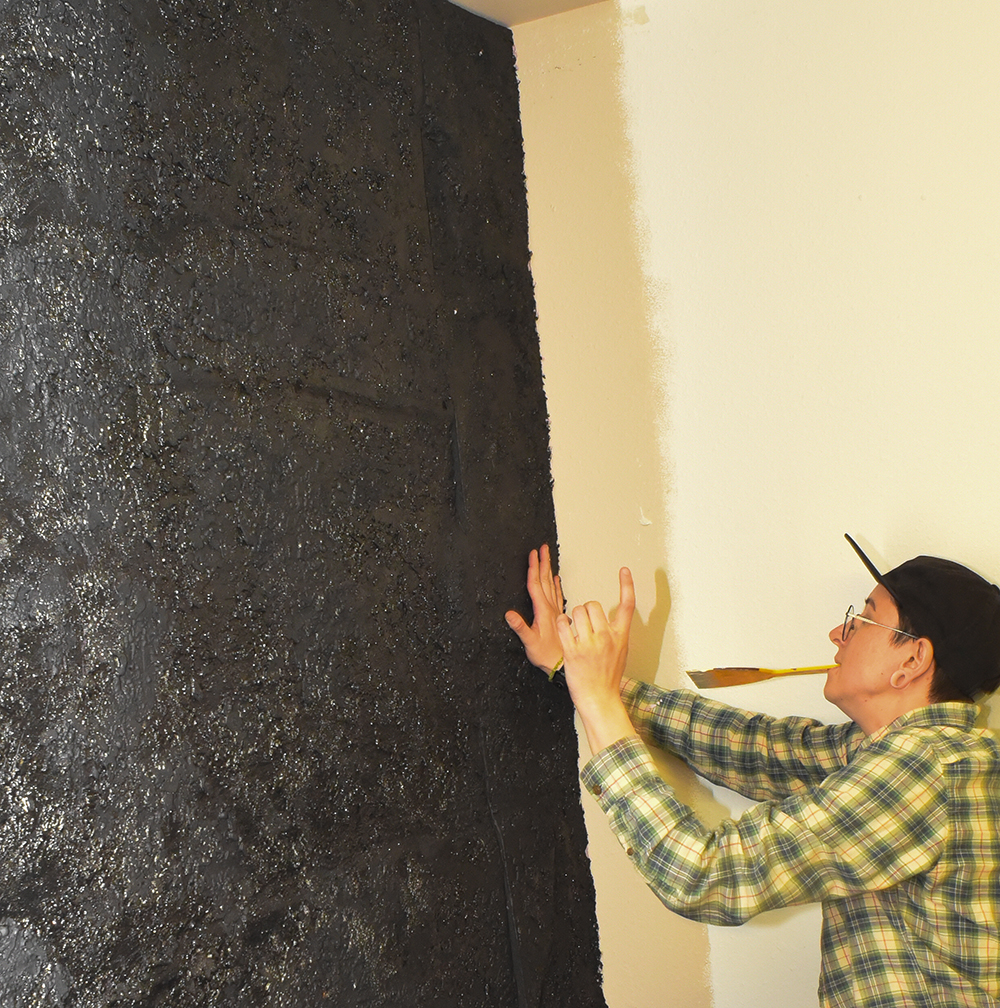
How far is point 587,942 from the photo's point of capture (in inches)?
77.7

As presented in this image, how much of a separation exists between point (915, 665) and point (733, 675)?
41 centimetres

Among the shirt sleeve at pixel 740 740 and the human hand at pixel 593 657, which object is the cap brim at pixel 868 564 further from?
the human hand at pixel 593 657

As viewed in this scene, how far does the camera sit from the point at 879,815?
143 cm

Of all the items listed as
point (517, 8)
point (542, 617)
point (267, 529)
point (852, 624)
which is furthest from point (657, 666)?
point (517, 8)

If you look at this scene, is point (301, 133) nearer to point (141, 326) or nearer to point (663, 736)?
point (141, 326)

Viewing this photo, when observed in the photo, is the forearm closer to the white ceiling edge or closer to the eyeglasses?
the eyeglasses

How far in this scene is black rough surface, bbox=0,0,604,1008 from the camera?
1.24 m

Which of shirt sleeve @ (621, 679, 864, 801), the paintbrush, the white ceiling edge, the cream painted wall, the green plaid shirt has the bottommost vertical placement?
the green plaid shirt

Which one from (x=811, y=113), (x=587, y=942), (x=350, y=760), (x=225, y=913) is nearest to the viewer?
(x=225, y=913)

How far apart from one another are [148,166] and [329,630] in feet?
2.46

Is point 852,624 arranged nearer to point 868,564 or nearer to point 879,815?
point 868,564

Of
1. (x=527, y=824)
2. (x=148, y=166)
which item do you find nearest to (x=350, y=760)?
(x=527, y=824)

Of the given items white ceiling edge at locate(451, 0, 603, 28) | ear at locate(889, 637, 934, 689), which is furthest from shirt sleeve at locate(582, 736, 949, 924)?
white ceiling edge at locate(451, 0, 603, 28)

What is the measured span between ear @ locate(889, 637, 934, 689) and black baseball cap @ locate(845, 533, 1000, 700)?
1 cm
